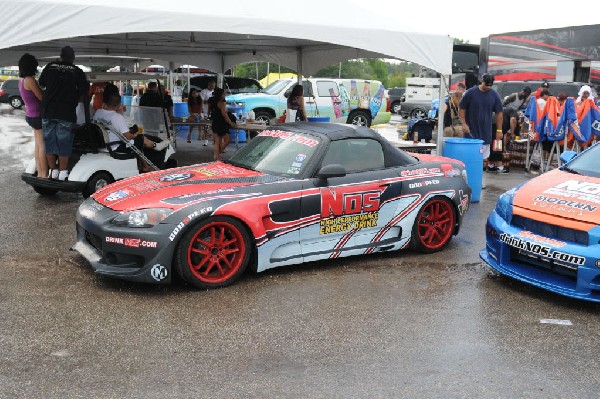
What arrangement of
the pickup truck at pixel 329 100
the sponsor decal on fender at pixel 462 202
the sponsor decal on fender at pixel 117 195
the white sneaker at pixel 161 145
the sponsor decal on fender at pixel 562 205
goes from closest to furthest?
the sponsor decal on fender at pixel 562 205, the sponsor decal on fender at pixel 117 195, the sponsor decal on fender at pixel 462 202, the white sneaker at pixel 161 145, the pickup truck at pixel 329 100

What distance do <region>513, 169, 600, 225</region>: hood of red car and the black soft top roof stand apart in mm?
1224

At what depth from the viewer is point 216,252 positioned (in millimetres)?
5297

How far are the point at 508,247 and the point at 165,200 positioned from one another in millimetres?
2982

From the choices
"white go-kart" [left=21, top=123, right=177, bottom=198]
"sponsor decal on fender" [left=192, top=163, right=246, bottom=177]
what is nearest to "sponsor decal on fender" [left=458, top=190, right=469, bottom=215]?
"sponsor decal on fender" [left=192, top=163, right=246, bottom=177]

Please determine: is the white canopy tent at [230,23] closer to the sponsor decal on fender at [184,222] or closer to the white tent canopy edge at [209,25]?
the white tent canopy edge at [209,25]

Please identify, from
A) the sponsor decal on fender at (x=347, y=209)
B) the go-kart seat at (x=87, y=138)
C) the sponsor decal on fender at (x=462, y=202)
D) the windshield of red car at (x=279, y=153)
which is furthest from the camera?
the go-kart seat at (x=87, y=138)

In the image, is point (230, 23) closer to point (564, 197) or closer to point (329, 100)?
point (564, 197)

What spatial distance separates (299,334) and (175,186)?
1.91 metres

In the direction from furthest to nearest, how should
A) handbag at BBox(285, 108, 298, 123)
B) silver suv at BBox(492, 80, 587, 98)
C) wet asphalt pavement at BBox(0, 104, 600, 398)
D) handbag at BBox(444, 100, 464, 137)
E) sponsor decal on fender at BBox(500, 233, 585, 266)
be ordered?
silver suv at BBox(492, 80, 587, 98) → handbag at BBox(285, 108, 298, 123) → handbag at BBox(444, 100, 464, 137) → sponsor decal on fender at BBox(500, 233, 585, 266) → wet asphalt pavement at BBox(0, 104, 600, 398)

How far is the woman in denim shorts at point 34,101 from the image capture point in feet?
27.6

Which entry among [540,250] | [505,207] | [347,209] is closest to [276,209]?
[347,209]

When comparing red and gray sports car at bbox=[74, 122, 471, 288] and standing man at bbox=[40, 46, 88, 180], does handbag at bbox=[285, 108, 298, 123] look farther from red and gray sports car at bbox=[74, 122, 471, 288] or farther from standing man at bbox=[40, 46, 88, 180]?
red and gray sports car at bbox=[74, 122, 471, 288]

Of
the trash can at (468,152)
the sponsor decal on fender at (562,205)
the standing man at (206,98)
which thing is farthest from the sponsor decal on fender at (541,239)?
the standing man at (206,98)

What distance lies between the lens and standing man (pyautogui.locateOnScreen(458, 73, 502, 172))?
1004 centimetres
